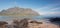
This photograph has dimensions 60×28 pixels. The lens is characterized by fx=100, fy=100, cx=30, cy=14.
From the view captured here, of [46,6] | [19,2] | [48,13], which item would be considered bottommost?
[48,13]

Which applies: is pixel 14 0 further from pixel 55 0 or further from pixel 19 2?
pixel 55 0

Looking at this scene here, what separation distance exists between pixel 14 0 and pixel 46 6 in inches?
22.0

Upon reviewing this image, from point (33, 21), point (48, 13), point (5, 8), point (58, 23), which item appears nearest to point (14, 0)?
point (5, 8)

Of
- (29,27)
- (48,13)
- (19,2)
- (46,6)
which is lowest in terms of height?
(29,27)

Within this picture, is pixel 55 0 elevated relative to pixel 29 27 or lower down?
elevated

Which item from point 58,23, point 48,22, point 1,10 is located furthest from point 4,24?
point 58,23

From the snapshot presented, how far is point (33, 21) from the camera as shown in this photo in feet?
5.60

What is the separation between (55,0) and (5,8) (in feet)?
2.85

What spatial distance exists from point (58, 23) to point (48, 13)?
0.24 metres

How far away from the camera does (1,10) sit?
168 cm

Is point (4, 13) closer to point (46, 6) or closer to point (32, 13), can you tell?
point (32, 13)

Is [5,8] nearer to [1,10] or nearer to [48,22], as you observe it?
[1,10]

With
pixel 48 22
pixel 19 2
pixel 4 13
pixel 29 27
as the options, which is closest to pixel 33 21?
pixel 29 27

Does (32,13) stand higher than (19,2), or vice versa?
(19,2)
